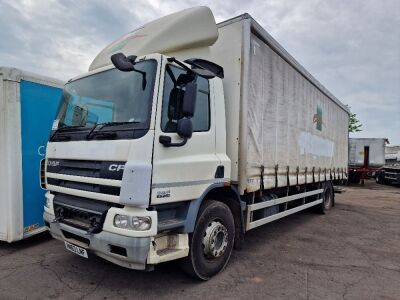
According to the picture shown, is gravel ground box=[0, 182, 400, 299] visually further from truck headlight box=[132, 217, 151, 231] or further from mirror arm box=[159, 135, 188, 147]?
mirror arm box=[159, 135, 188, 147]

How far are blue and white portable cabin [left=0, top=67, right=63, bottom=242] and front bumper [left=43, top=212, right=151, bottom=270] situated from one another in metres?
1.91

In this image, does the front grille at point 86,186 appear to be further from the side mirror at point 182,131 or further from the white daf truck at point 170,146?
the side mirror at point 182,131

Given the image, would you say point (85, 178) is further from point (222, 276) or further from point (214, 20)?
point (214, 20)

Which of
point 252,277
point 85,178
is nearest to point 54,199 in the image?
point 85,178

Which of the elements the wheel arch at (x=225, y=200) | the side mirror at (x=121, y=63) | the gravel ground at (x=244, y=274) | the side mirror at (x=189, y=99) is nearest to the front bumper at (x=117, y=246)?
the gravel ground at (x=244, y=274)

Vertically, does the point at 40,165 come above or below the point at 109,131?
below

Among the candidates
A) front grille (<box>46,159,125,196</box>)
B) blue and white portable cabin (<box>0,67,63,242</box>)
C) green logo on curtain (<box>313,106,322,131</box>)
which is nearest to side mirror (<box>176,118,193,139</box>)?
front grille (<box>46,159,125,196</box>)

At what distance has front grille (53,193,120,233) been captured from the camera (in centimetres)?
320

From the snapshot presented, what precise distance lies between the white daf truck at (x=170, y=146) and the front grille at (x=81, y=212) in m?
0.01

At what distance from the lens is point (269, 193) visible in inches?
217

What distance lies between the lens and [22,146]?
4.84 metres

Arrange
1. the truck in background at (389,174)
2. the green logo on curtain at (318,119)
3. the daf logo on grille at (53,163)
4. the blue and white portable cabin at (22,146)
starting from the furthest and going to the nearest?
the truck in background at (389,174) < the green logo on curtain at (318,119) < the blue and white portable cabin at (22,146) < the daf logo on grille at (53,163)

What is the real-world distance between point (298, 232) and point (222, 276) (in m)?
3.13

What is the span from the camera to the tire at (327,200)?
8.74 m
